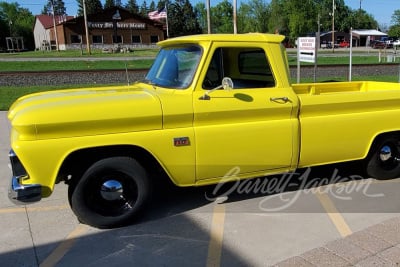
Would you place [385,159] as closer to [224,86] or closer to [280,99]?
[280,99]

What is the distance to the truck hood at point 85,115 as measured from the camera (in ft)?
12.5

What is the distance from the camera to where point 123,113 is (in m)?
4.05

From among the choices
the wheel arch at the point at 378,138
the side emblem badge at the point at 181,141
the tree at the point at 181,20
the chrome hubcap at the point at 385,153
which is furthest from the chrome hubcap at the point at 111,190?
the tree at the point at 181,20

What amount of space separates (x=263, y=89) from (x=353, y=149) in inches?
55.7

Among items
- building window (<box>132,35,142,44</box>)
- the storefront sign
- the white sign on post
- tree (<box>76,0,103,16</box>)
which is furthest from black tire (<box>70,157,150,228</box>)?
tree (<box>76,0,103,16</box>)

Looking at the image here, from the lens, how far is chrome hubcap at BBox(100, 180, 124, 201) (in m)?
4.21

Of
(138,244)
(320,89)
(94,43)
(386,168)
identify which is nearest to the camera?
(138,244)

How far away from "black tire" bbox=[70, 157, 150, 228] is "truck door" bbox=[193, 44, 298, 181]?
0.63m

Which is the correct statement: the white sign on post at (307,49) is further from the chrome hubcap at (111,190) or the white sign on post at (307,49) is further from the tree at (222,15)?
the tree at (222,15)

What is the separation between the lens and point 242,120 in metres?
4.52

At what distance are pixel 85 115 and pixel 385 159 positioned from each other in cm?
387

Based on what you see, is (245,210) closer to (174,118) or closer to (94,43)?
(174,118)

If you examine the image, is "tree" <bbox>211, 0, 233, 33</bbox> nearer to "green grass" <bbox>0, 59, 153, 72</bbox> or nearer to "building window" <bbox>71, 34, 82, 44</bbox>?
"building window" <bbox>71, 34, 82, 44</bbox>

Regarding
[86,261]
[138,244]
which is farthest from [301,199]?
[86,261]
